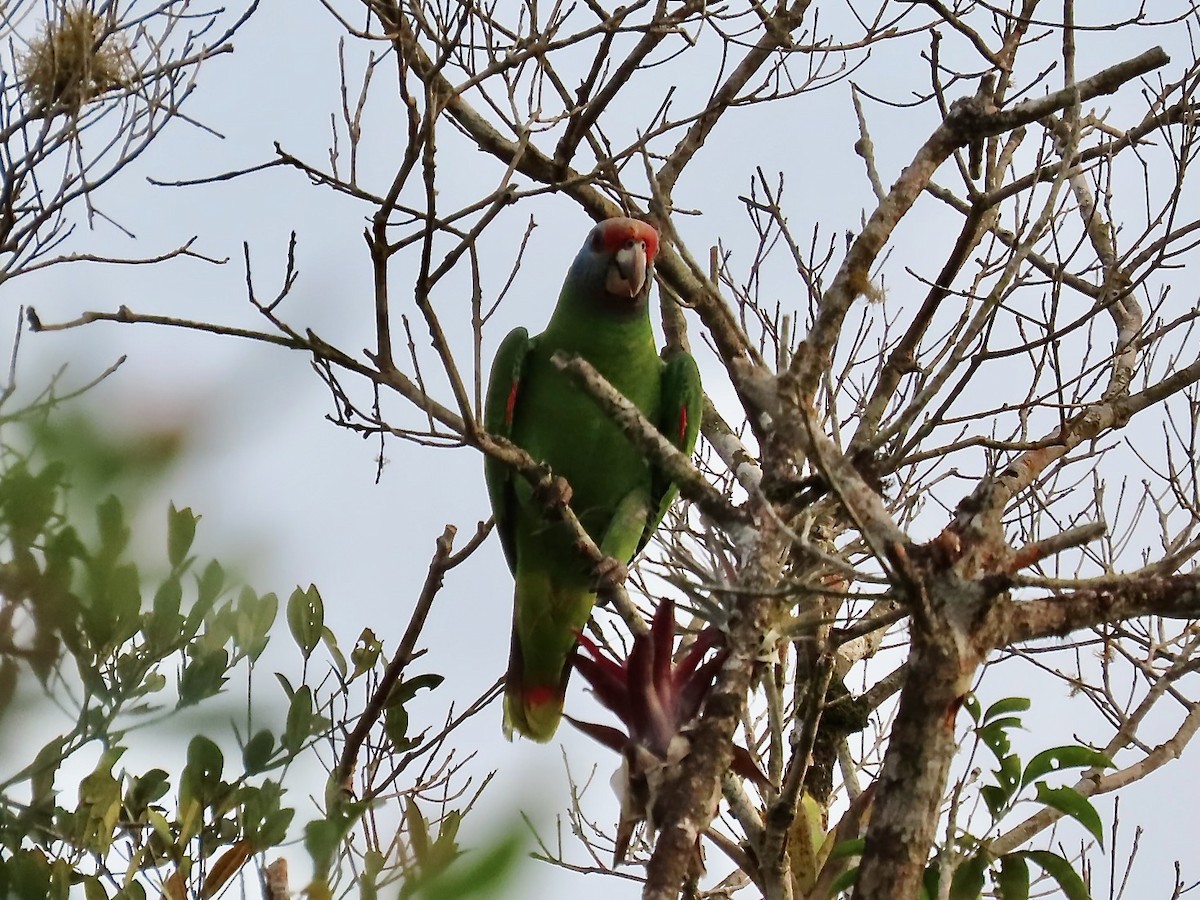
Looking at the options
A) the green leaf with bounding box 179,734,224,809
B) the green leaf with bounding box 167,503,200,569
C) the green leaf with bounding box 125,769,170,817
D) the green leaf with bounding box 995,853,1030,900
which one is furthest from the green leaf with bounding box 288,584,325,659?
the green leaf with bounding box 995,853,1030,900

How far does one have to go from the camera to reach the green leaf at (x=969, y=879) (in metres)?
2.09

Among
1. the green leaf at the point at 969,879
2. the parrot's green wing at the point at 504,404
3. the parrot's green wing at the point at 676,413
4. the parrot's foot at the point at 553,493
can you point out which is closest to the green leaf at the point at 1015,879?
the green leaf at the point at 969,879

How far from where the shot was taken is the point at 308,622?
1.55 meters

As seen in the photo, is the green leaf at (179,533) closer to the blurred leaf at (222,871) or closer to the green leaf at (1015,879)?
the blurred leaf at (222,871)

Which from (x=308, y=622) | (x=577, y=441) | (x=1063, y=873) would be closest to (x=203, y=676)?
(x=308, y=622)

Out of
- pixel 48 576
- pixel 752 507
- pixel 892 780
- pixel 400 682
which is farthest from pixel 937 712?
pixel 48 576

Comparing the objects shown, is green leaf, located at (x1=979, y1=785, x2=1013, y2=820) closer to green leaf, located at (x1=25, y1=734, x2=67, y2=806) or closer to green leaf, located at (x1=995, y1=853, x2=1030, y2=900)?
green leaf, located at (x1=995, y1=853, x2=1030, y2=900)

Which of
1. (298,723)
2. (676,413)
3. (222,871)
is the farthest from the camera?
(676,413)

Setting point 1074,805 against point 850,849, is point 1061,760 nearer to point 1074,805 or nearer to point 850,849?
point 1074,805

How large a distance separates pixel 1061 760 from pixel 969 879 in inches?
11.0

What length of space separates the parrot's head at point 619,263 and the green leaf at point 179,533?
3837 mm

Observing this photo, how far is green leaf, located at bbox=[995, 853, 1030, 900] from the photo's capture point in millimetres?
2148

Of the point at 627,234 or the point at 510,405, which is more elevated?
the point at 627,234

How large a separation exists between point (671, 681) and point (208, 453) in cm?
159
